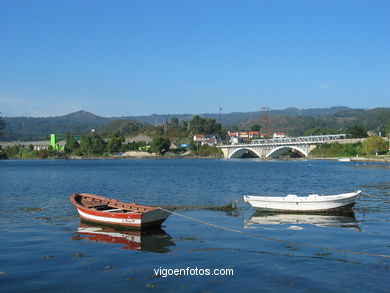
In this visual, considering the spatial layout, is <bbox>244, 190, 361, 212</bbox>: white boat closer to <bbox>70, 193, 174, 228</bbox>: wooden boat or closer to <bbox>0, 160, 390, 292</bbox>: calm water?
<bbox>0, 160, 390, 292</bbox>: calm water

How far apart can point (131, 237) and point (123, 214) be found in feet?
5.09

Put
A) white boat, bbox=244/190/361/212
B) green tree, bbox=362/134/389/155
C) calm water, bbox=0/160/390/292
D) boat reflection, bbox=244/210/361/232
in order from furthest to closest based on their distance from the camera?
green tree, bbox=362/134/389/155, white boat, bbox=244/190/361/212, boat reflection, bbox=244/210/361/232, calm water, bbox=0/160/390/292

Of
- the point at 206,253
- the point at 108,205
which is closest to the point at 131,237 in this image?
the point at 206,253

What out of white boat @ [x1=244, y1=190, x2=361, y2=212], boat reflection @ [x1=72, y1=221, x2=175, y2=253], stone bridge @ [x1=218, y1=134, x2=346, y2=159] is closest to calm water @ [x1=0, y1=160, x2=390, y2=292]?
boat reflection @ [x1=72, y1=221, x2=175, y2=253]

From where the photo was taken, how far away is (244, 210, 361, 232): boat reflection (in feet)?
86.7

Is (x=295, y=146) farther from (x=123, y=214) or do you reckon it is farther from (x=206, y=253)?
(x=206, y=253)

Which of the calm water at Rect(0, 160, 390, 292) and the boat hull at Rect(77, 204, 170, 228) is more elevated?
the boat hull at Rect(77, 204, 170, 228)

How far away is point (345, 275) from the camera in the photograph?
16.1 m

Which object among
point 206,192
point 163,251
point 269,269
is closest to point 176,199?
point 206,192

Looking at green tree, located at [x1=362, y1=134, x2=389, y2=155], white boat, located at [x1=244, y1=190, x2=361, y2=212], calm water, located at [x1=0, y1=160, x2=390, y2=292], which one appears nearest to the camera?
calm water, located at [x1=0, y1=160, x2=390, y2=292]

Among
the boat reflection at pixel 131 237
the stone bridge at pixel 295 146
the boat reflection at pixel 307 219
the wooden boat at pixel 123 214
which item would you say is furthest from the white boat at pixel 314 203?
the stone bridge at pixel 295 146

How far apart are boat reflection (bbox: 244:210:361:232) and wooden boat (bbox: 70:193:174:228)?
18.1 feet

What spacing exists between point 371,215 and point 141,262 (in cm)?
1795

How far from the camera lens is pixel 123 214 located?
23.9 meters
